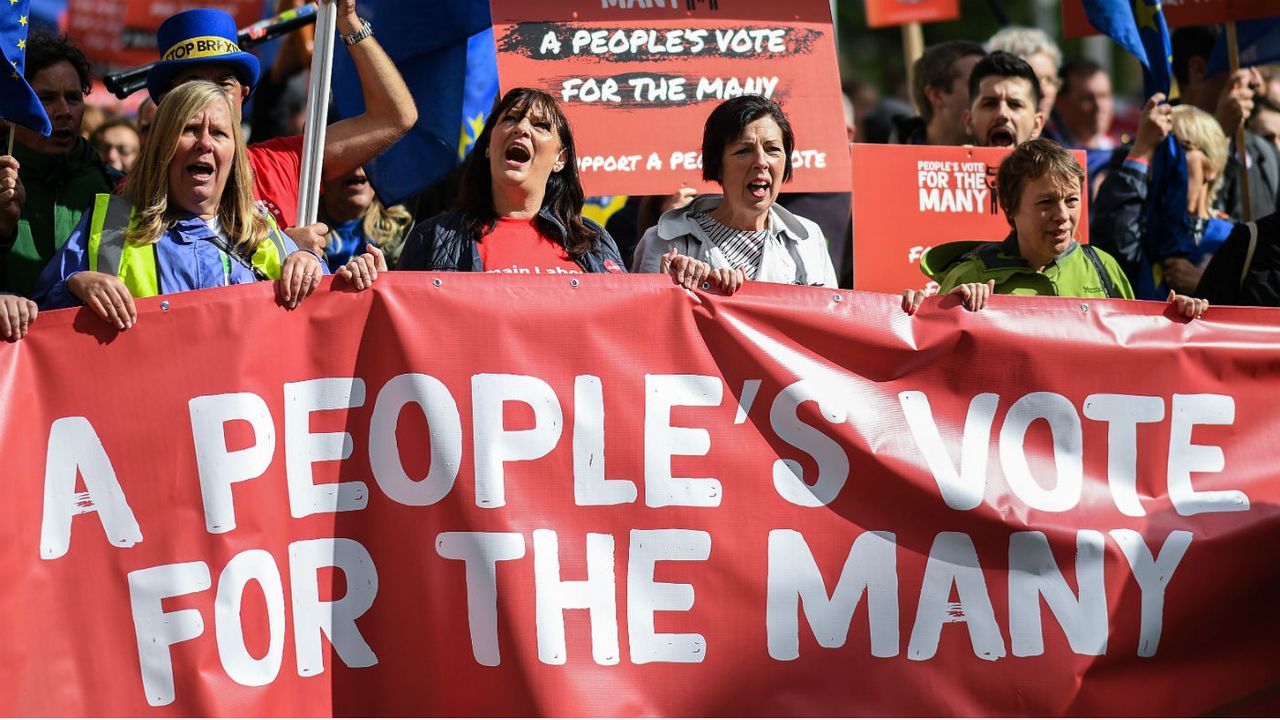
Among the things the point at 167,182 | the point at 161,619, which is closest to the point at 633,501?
the point at 161,619

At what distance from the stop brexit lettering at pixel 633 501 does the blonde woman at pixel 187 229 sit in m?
0.36

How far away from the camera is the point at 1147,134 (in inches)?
238

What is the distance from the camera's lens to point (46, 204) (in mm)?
5215

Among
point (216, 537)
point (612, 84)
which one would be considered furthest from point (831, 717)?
point (612, 84)

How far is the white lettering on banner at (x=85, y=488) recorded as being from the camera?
4.18 metres

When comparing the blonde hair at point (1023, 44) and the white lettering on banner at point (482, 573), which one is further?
the blonde hair at point (1023, 44)

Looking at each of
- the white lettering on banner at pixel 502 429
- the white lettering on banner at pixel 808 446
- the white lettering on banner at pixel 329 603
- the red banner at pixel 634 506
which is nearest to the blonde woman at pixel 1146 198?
the red banner at pixel 634 506

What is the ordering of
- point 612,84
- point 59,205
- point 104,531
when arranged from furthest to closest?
point 612,84
point 59,205
point 104,531

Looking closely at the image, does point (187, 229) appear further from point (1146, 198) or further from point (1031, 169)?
point (1146, 198)

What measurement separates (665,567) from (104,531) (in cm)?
148

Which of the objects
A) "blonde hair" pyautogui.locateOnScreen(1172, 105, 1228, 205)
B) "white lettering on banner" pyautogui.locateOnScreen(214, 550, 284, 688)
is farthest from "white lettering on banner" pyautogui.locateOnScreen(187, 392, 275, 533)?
"blonde hair" pyautogui.locateOnScreen(1172, 105, 1228, 205)

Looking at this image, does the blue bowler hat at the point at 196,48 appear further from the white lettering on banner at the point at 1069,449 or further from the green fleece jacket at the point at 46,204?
the white lettering on banner at the point at 1069,449

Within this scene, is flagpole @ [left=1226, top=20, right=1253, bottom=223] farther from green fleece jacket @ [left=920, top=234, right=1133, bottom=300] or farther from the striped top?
the striped top

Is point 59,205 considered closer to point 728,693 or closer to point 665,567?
point 665,567
